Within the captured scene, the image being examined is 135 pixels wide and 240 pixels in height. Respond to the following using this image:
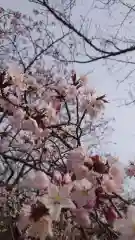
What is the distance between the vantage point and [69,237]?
1293 mm

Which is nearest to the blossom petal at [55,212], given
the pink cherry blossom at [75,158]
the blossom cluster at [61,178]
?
the blossom cluster at [61,178]

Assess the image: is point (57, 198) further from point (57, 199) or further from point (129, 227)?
point (129, 227)

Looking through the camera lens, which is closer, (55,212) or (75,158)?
(55,212)

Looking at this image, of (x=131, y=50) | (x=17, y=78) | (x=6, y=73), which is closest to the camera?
(x=6, y=73)

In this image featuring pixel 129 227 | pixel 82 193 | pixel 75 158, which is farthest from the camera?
pixel 75 158

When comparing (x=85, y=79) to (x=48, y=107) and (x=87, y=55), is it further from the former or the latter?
(x=87, y=55)

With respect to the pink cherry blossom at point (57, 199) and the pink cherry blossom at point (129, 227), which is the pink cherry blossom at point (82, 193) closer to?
the pink cherry blossom at point (57, 199)

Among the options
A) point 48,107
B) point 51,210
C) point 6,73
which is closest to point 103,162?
point 51,210

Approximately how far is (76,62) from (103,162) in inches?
126

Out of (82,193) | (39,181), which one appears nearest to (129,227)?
(82,193)

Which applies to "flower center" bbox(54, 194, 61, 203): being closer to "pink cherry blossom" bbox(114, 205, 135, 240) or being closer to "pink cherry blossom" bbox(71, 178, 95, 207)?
"pink cherry blossom" bbox(71, 178, 95, 207)

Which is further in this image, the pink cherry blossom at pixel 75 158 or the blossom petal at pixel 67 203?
the pink cherry blossom at pixel 75 158

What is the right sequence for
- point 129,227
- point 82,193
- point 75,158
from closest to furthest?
1. point 129,227
2. point 82,193
3. point 75,158

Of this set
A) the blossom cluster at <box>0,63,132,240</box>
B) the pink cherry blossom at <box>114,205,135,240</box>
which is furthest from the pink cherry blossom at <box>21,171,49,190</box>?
the pink cherry blossom at <box>114,205,135,240</box>
